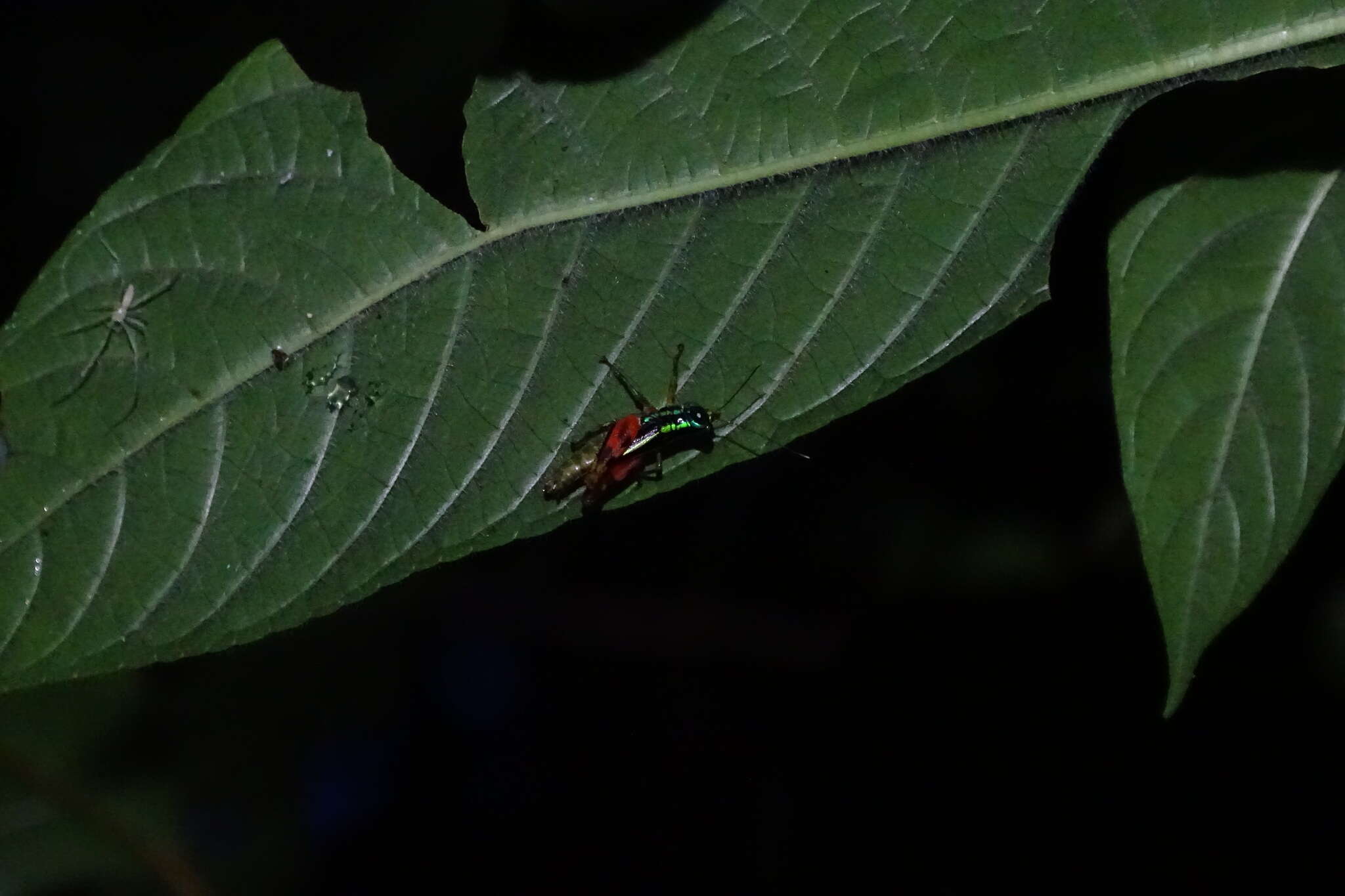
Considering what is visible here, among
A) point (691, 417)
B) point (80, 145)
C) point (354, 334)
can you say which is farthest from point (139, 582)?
point (80, 145)

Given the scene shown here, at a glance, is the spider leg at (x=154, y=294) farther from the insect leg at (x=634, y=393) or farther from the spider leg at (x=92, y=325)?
the insect leg at (x=634, y=393)

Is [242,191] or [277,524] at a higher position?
[242,191]

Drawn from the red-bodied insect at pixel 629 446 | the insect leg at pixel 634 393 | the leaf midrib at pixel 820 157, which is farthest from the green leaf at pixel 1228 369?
the insect leg at pixel 634 393

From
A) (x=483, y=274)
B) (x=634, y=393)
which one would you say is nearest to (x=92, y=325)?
(x=483, y=274)

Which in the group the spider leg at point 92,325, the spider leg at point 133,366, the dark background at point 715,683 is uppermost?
the spider leg at point 92,325

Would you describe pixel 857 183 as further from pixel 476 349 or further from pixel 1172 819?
pixel 1172 819

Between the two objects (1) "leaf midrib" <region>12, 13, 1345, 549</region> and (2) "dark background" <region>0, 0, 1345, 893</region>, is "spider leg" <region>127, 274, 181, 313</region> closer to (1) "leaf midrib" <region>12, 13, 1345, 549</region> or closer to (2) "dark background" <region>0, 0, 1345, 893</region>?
(1) "leaf midrib" <region>12, 13, 1345, 549</region>
